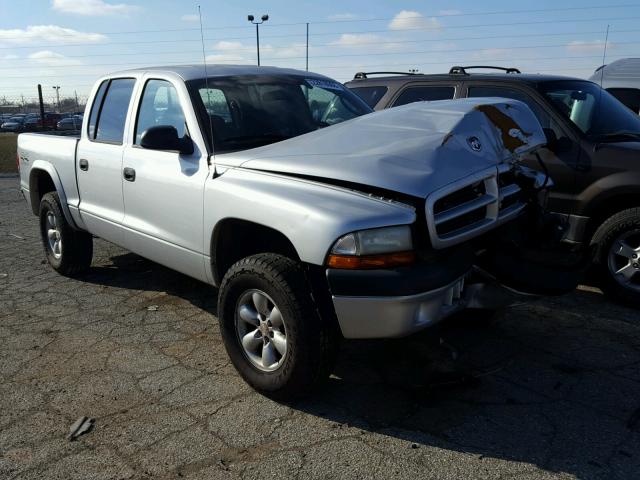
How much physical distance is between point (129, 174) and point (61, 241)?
1708 millimetres

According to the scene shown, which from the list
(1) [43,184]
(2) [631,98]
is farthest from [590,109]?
(1) [43,184]

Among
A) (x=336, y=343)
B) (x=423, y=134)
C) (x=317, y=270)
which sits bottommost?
(x=336, y=343)

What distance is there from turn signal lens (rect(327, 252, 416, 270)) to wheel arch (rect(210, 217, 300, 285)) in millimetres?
630

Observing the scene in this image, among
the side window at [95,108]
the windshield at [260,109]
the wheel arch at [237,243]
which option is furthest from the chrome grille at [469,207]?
the side window at [95,108]

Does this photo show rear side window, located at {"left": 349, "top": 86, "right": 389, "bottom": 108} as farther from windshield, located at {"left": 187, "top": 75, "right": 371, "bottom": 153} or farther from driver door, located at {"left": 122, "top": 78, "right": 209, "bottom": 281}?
driver door, located at {"left": 122, "top": 78, "right": 209, "bottom": 281}

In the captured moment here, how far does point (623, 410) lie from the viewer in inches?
123

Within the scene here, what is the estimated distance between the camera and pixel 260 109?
13.4 ft

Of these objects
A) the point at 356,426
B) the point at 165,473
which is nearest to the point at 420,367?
the point at 356,426

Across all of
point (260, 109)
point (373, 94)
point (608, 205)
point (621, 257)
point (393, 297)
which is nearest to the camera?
point (393, 297)

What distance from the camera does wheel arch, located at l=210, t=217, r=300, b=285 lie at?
3.46 metres

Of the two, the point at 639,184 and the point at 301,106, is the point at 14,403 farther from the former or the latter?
the point at 639,184

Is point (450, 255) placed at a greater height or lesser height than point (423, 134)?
lesser

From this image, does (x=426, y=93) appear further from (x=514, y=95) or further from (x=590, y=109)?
(x=590, y=109)

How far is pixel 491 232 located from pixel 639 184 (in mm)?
1999
